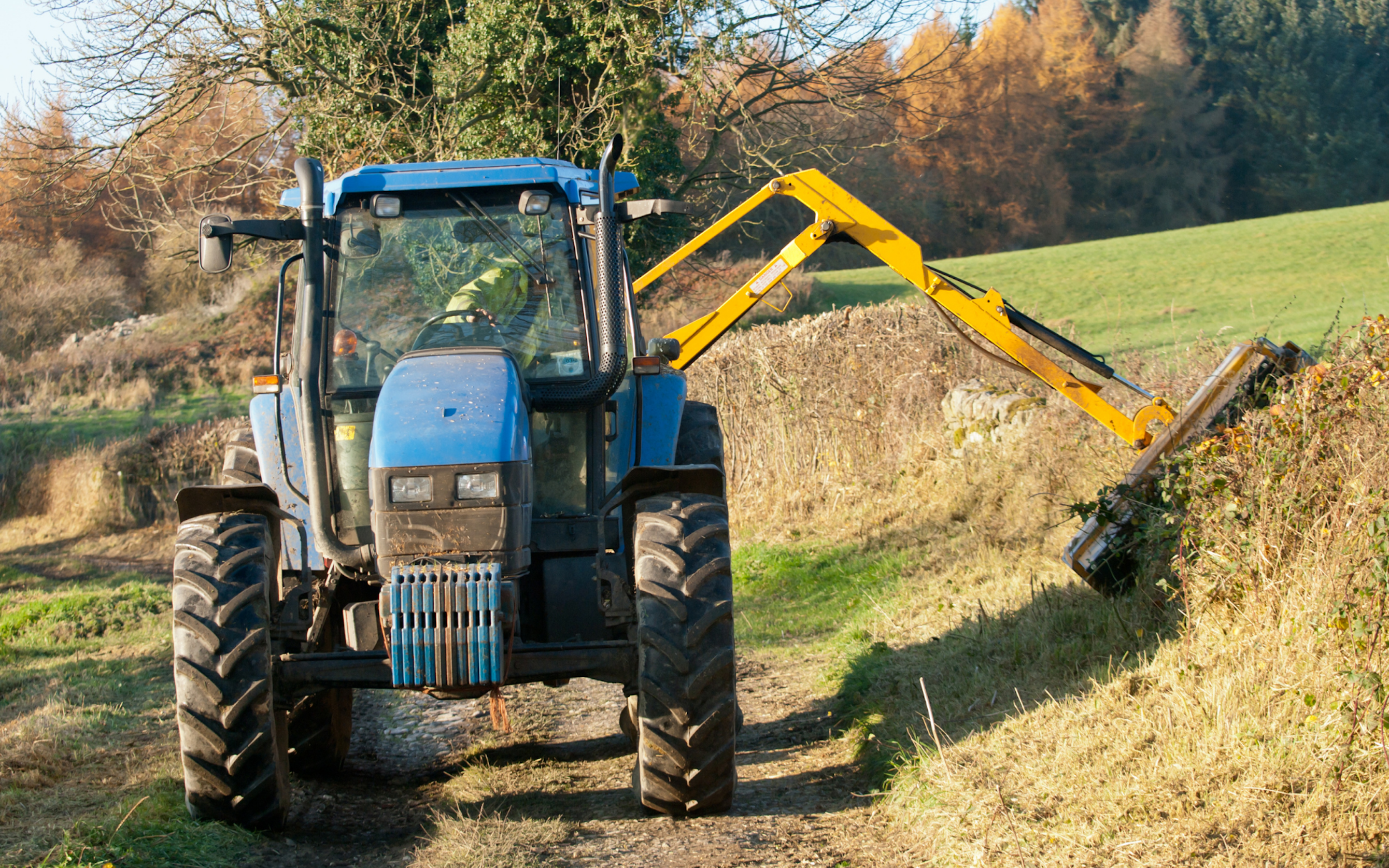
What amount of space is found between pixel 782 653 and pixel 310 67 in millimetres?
13532

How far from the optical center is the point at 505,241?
5.27 metres

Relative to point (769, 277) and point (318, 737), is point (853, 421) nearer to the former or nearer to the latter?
point (769, 277)

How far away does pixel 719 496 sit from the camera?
4.98m

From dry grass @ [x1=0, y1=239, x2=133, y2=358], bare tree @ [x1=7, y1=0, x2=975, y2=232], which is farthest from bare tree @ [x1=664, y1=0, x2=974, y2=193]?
dry grass @ [x1=0, y1=239, x2=133, y2=358]

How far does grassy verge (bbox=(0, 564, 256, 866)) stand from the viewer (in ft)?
13.8

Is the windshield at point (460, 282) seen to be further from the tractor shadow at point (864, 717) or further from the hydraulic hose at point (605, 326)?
the tractor shadow at point (864, 717)

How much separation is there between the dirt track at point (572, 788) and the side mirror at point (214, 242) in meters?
2.27

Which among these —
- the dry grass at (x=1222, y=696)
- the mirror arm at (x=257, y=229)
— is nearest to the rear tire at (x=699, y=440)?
the dry grass at (x=1222, y=696)

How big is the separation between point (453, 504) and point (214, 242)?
1.60 metres

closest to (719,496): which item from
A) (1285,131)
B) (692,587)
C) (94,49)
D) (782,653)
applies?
(692,587)

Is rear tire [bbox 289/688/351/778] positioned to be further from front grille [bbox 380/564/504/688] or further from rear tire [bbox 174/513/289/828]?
front grille [bbox 380/564/504/688]

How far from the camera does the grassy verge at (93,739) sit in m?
4.21

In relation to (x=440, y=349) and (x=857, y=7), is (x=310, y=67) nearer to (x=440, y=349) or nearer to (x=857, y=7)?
(x=857, y=7)

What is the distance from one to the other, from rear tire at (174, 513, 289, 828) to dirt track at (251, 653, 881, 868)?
0.75 feet
